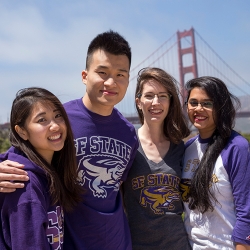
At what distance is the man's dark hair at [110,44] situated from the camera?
1678mm

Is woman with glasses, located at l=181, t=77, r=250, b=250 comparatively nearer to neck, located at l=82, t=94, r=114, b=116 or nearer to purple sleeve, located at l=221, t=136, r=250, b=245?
purple sleeve, located at l=221, t=136, r=250, b=245

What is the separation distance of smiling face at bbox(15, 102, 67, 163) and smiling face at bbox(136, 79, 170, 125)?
0.62 metres

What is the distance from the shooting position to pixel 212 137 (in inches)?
72.9

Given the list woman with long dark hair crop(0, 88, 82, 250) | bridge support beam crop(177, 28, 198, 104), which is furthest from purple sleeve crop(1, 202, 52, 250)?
bridge support beam crop(177, 28, 198, 104)

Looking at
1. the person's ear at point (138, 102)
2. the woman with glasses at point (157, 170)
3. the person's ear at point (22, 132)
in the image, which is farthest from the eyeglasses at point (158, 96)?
the person's ear at point (22, 132)

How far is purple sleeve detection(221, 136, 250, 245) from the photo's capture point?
1.60m

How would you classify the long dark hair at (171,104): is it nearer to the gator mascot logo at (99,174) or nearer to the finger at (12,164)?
the gator mascot logo at (99,174)

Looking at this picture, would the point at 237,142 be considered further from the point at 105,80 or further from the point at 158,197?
the point at 105,80

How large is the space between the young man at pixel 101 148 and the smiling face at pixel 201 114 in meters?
0.38

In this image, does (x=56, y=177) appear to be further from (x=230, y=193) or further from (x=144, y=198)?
(x=230, y=193)

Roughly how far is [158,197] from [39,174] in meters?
0.70

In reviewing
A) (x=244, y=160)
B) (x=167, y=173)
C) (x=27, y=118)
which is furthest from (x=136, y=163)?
(x=27, y=118)

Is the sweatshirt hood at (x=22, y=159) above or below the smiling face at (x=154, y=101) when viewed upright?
below

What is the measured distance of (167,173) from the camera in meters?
1.82
